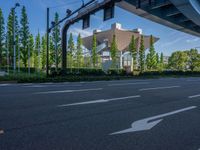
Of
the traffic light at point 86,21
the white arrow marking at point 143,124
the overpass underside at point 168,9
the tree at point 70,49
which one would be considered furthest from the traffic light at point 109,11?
the tree at point 70,49

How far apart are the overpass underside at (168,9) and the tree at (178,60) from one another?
51.6 meters

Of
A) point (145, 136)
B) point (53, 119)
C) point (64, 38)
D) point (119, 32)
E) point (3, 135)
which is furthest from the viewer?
point (119, 32)

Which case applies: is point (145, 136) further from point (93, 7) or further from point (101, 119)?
point (93, 7)

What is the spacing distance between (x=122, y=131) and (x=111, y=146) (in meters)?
0.90

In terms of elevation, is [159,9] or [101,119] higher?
[159,9]

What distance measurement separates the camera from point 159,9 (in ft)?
52.9

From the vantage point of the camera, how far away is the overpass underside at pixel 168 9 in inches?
499

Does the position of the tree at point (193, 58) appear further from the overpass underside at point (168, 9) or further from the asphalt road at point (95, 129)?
the asphalt road at point (95, 129)

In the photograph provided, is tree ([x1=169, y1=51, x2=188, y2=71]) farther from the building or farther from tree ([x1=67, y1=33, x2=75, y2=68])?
tree ([x1=67, y1=33, x2=75, y2=68])

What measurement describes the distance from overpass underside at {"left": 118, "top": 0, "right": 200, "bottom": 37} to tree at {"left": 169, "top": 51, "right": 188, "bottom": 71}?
51.6 metres

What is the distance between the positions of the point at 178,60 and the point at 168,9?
58.3 m

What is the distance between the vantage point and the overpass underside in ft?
41.6

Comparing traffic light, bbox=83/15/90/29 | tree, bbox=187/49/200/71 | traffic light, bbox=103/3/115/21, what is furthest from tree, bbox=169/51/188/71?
traffic light, bbox=103/3/115/21

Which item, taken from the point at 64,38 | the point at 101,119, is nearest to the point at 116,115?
the point at 101,119
